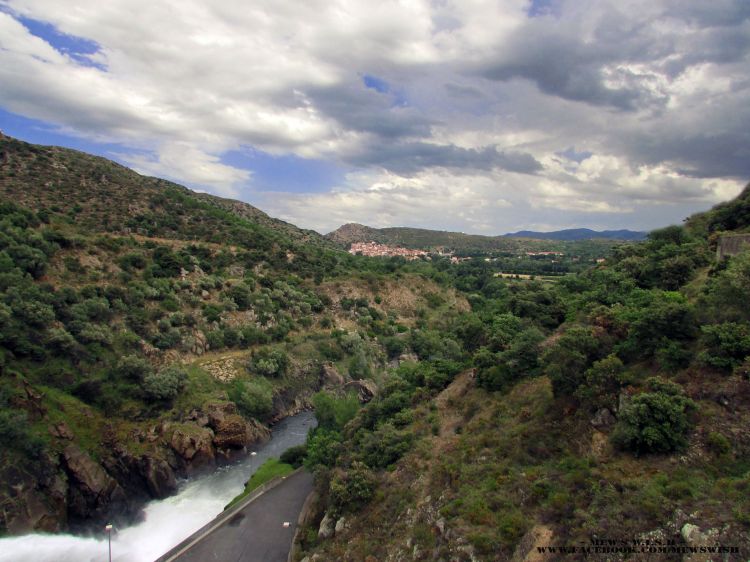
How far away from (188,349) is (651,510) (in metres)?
43.7

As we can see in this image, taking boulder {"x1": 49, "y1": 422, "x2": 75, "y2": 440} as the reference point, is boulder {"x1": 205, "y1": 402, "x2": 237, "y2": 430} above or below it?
below

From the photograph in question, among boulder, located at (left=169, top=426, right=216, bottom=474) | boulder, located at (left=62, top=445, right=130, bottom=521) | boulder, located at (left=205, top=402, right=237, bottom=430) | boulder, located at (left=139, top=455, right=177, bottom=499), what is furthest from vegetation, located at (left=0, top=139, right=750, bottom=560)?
boulder, located at (left=139, top=455, right=177, bottom=499)

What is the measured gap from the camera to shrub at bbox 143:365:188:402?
3747 centimetres

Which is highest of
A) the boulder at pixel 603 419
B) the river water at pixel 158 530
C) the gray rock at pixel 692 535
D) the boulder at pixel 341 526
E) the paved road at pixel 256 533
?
the boulder at pixel 603 419

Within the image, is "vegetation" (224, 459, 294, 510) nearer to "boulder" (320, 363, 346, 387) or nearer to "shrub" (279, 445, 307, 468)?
"shrub" (279, 445, 307, 468)

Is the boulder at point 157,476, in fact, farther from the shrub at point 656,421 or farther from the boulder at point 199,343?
the shrub at point 656,421

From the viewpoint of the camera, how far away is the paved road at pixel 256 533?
22.1 meters

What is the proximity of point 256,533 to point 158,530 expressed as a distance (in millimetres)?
9129

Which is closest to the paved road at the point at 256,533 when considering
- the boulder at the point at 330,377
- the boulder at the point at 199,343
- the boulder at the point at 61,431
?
the boulder at the point at 61,431

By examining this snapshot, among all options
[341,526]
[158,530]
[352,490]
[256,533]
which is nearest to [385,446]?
[352,490]

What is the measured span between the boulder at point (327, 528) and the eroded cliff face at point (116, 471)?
16.9 m

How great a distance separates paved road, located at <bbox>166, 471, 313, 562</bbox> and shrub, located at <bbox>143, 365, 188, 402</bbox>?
15.2 meters

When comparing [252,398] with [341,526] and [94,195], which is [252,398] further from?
[94,195]

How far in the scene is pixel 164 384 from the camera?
3806 cm
